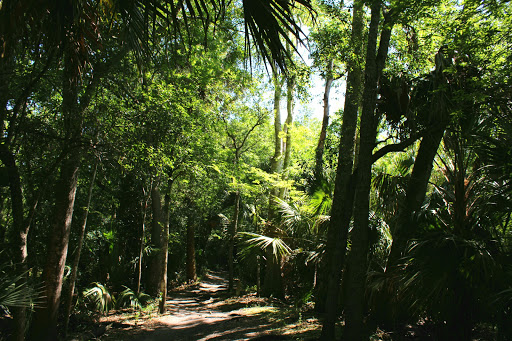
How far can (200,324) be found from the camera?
9.12 meters

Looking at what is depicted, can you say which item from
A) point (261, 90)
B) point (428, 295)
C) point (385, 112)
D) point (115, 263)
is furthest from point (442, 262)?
point (261, 90)

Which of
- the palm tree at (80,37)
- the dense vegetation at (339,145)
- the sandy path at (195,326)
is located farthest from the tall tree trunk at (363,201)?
the sandy path at (195,326)

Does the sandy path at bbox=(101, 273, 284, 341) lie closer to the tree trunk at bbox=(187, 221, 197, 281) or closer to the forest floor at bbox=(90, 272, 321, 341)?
the forest floor at bbox=(90, 272, 321, 341)

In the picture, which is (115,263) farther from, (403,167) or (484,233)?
(484,233)

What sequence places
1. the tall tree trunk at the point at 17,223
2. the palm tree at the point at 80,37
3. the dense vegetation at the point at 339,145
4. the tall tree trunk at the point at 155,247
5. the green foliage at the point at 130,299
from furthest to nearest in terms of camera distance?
the tall tree trunk at the point at 155,247
the green foliage at the point at 130,299
the tall tree trunk at the point at 17,223
the dense vegetation at the point at 339,145
the palm tree at the point at 80,37

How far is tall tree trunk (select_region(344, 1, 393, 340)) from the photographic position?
5211mm

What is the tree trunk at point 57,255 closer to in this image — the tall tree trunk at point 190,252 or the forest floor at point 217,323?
the forest floor at point 217,323

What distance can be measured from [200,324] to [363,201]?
5.99m

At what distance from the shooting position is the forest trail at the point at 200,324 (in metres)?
7.66

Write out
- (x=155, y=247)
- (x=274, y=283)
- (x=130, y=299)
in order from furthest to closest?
(x=155, y=247) → (x=274, y=283) → (x=130, y=299)

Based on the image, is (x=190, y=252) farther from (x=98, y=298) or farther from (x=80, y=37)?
(x=80, y=37)

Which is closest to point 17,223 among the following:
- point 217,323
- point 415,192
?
point 217,323

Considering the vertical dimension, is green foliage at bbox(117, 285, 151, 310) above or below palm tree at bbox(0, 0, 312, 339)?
below

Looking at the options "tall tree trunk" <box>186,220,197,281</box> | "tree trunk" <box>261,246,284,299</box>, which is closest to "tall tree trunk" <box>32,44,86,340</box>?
"tree trunk" <box>261,246,284,299</box>
